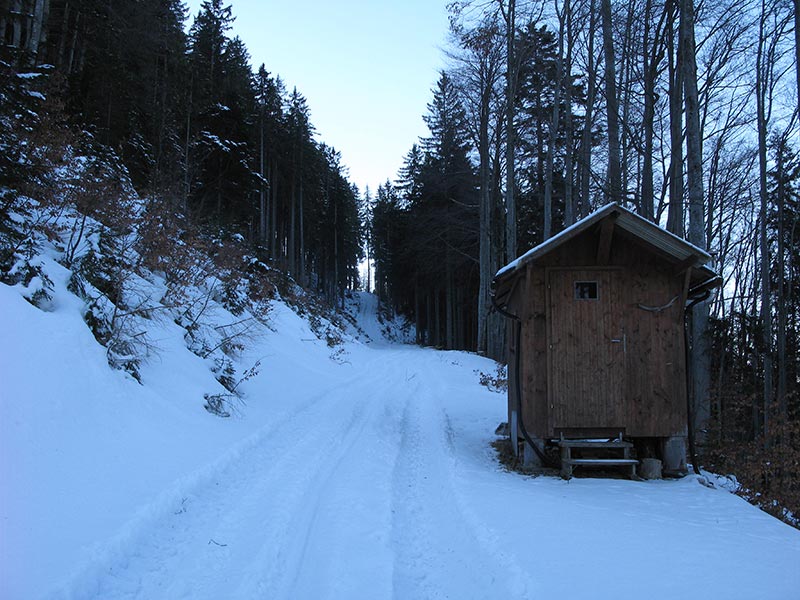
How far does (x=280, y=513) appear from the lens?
184 inches

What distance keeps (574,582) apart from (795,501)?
6823 mm

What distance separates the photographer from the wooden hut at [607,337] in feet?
23.9

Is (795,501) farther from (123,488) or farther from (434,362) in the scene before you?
(434,362)

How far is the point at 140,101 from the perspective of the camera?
1972 cm

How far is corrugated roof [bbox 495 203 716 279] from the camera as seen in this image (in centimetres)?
694

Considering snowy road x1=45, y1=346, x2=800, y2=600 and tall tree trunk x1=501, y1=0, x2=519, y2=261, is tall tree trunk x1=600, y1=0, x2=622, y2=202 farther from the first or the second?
snowy road x1=45, y1=346, x2=800, y2=600

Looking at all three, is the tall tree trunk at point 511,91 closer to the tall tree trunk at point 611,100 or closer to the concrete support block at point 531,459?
the tall tree trunk at point 611,100

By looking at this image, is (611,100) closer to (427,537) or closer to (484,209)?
(484,209)

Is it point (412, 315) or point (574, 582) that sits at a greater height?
point (412, 315)

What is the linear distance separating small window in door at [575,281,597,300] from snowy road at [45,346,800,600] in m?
2.86

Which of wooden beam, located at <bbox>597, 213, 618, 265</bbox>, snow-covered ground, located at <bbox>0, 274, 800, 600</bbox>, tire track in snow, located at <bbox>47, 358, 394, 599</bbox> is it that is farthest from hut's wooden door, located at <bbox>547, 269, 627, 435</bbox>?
tire track in snow, located at <bbox>47, 358, 394, 599</bbox>

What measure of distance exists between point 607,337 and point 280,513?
5.57m

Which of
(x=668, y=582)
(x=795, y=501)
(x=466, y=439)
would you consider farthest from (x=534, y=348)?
(x=795, y=501)

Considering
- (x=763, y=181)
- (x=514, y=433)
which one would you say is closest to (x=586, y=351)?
(x=514, y=433)
